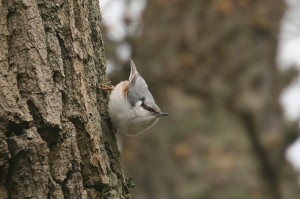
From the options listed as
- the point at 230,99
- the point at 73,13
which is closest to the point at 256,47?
the point at 230,99

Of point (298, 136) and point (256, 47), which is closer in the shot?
point (298, 136)

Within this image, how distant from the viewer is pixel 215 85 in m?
9.78

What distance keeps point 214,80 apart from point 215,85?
52 centimetres

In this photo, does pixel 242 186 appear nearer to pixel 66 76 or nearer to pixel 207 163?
pixel 207 163

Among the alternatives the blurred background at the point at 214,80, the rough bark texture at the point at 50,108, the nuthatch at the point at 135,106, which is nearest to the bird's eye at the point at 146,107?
the nuthatch at the point at 135,106

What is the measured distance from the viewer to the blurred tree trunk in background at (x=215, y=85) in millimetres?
9398

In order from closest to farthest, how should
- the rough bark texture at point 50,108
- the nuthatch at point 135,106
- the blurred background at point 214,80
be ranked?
the rough bark texture at point 50,108 → the nuthatch at point 135,106 → the blurred background at point 214,80

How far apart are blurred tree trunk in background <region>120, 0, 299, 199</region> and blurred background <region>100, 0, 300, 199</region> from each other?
0.02m

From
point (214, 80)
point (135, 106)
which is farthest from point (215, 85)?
point (135, 106)

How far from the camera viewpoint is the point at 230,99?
954cm

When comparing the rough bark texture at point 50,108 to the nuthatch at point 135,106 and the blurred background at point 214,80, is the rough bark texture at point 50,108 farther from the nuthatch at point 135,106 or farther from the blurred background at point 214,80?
the blurred background at point 214,80

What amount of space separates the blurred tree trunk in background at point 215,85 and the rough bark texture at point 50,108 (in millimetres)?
5603

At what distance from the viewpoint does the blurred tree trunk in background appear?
940cm

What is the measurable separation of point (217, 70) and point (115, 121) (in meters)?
6.82
